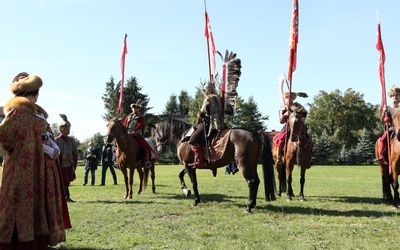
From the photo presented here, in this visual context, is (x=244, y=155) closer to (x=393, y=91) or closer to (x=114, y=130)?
(x=393, y=91)

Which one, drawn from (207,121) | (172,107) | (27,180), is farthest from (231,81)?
(172,107)

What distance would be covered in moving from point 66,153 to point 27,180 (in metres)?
6.55

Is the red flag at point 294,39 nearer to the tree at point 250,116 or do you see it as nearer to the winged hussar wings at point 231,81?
the winged hussar wings at point 231,81

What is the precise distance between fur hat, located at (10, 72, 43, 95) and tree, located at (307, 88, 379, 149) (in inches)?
2796

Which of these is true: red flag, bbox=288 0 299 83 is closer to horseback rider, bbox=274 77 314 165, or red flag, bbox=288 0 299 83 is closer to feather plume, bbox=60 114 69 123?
horseback rider, bbox=274 77 314 165

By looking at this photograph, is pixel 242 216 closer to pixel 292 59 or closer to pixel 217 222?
pixel 217 222

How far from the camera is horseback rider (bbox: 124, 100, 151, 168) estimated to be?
12.9 meters

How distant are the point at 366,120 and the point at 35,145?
7631 cm

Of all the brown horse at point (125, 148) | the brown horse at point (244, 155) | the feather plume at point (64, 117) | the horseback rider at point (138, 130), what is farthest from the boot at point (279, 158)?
the feather plume at point (64, 117)

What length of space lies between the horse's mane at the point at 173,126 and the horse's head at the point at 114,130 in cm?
124

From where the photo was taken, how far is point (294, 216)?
8.73 meters

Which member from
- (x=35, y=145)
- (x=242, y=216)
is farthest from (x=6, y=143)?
(x=242, y=216)

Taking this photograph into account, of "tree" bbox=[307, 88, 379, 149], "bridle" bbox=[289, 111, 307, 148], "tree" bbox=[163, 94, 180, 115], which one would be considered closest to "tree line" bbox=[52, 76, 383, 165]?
"tree" bbox=[307, 88, 379, 149]

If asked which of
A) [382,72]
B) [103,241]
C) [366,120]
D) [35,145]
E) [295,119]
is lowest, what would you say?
[103,241]
